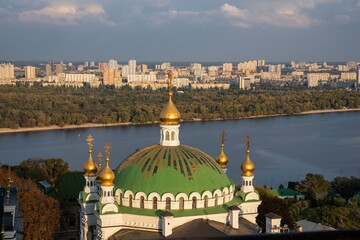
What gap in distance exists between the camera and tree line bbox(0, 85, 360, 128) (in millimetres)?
19375

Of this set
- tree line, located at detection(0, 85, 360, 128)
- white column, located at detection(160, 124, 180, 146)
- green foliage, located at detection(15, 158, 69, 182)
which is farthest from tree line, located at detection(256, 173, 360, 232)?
tree line, located at detection(0, 85, 360, 128)

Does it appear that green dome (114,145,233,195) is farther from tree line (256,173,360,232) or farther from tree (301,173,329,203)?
tree (301,173,329,203)

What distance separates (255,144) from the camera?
13375 millimetres

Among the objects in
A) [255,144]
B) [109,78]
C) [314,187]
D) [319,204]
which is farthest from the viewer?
[109,78]

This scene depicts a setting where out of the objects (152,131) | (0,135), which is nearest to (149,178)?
(152,131)

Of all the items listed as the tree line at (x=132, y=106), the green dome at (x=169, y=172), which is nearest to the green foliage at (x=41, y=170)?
the green dome at (x=169, y=172)

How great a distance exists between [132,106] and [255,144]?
9.46m

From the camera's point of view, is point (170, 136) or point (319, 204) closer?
point (170, 136)

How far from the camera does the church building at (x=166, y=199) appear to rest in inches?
147

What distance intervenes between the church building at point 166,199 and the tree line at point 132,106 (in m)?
15.1

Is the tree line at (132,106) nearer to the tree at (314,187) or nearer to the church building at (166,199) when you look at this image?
the tree at (314,187)

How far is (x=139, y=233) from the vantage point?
3791 mm

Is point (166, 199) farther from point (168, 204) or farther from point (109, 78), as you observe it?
point (109, 78)

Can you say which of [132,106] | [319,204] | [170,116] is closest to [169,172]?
[170,116]
